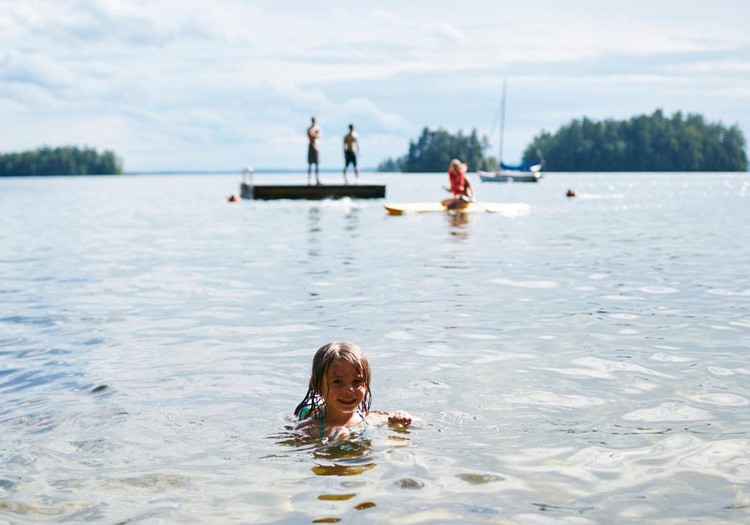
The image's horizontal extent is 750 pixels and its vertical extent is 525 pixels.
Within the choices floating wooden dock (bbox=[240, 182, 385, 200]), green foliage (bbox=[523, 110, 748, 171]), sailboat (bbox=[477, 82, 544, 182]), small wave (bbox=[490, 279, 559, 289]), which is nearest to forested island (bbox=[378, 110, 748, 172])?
green foliage (bbox=[523, 110, 748, 171])

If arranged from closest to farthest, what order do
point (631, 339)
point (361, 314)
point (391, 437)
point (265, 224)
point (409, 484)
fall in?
point (409, 484)
point (391, 437)
point (631, 339)
point (361, 314)
point (265, 224)

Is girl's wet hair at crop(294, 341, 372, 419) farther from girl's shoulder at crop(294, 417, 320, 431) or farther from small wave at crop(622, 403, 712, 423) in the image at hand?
small wave at crop(622, 403, 712, 423)

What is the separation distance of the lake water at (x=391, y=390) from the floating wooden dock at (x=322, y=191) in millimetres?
21391

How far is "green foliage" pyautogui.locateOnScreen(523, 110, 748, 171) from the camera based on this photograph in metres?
187

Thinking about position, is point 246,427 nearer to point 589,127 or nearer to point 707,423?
point 707,423

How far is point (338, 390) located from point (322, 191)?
3223 centimetres

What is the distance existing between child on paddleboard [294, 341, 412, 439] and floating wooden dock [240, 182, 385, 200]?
102 feet

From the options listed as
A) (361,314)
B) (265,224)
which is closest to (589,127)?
(265,224)

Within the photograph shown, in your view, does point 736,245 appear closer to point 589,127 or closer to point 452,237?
point 452,237

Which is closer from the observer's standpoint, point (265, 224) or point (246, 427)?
point (246, 427)

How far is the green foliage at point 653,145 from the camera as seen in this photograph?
187 metres

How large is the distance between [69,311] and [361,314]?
11.4 feet

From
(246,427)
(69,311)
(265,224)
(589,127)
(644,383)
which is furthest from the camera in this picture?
(589,127)

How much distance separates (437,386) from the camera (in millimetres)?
6727
